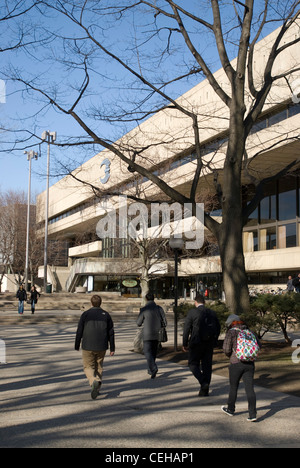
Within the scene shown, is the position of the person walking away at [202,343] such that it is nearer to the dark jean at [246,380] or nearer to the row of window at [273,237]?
the dark jean at [246,380]

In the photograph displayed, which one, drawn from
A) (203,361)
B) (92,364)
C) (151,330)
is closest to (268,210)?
(151,330)

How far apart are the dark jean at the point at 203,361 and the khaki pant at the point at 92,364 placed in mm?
1452

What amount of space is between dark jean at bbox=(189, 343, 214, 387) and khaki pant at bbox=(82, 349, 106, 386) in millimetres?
1452

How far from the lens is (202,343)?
27.1 ft

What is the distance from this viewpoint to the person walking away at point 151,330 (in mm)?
10086

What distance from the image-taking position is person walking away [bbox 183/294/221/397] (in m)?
8.24

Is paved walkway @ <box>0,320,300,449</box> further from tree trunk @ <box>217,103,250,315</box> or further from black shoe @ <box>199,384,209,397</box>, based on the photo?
tree trunk @ <box>217,103,250,315</box>

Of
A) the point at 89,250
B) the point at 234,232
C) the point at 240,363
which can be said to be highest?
the point at 89,250

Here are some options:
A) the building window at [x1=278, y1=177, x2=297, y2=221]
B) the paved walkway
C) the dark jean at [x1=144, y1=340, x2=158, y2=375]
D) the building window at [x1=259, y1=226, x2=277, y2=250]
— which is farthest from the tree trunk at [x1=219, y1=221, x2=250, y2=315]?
the building window at [x1=259, y1=226, x2=277, y2=250]

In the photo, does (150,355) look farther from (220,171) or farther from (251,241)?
(251,241)

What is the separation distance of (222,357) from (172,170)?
69.6 feet

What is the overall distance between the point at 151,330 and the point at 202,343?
2115mm

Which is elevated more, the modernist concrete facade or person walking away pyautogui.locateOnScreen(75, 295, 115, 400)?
the modernist concrete facade
